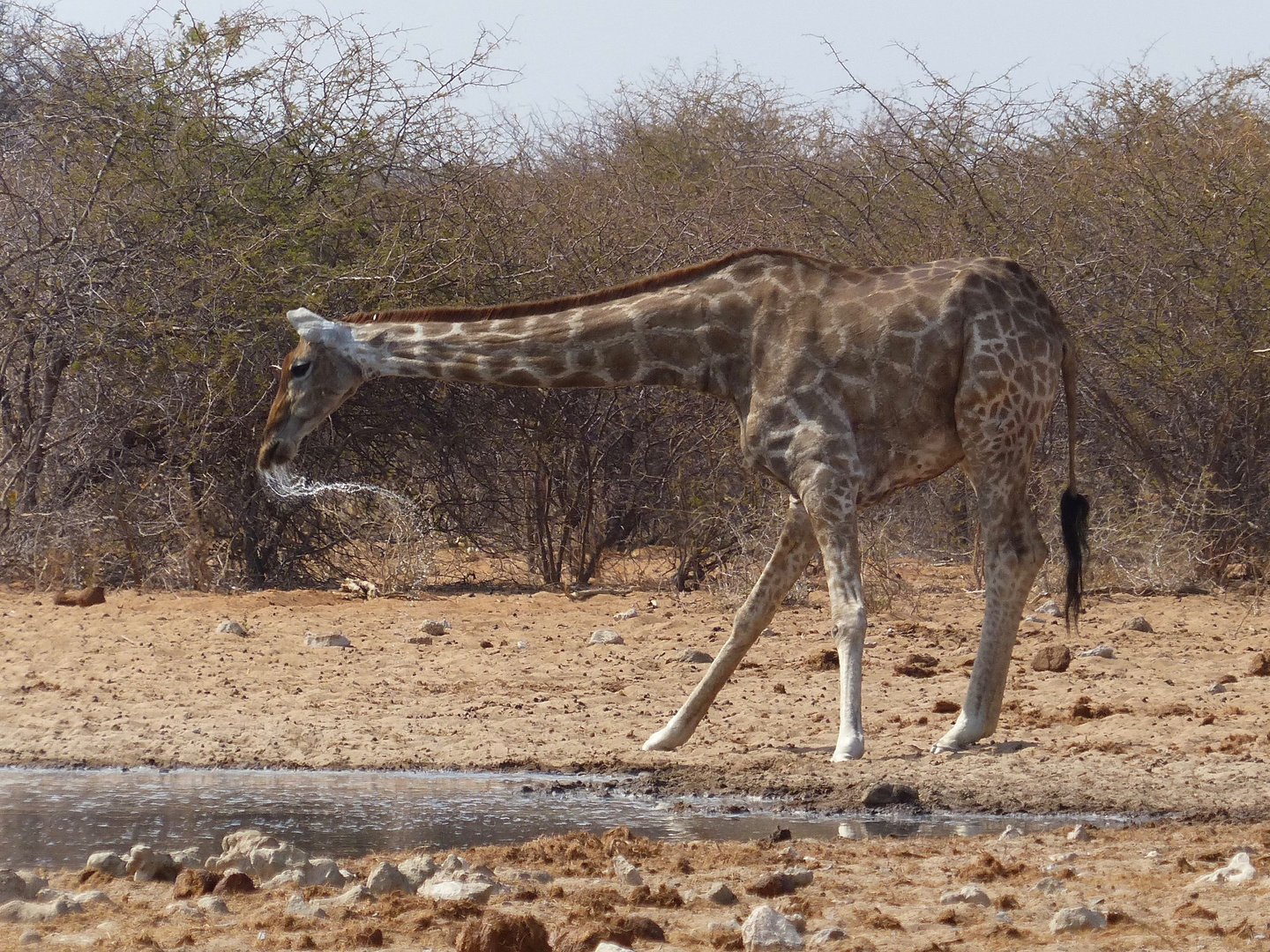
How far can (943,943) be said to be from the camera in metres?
4.12

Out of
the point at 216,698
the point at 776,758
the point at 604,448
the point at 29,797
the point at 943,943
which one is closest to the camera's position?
the point at 943,943

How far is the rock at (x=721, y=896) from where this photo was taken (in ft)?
14.9

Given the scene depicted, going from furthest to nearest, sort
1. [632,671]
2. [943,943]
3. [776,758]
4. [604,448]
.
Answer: [604,448] < [632,671] < [776,758] < [943,943]

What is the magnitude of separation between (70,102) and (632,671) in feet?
20.8

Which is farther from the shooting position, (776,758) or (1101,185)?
(1101,185)

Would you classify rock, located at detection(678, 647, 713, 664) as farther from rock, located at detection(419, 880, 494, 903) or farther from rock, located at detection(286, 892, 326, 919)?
rock, located at detection(286, 892, 326, 919)

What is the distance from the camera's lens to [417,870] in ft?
15.5

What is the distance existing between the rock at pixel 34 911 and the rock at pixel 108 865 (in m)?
0.50

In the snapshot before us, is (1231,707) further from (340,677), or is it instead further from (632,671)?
(340,677)

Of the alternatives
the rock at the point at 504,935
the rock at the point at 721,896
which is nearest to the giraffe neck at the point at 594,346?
the rock at the point at 721,896

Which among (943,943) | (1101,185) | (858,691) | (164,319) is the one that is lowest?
(943,943)

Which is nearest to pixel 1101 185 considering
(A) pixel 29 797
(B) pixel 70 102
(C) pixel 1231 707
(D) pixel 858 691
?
(C) pixel 1231 707

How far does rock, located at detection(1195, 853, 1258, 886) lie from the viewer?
15.2 feet

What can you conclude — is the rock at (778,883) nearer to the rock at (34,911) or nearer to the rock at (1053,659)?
the rock at (34,911)
